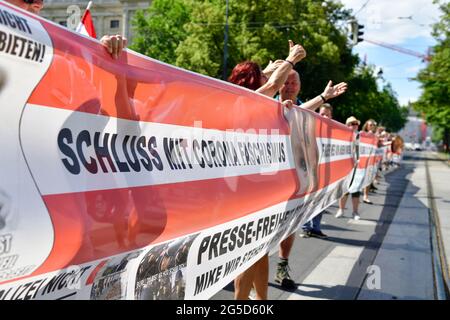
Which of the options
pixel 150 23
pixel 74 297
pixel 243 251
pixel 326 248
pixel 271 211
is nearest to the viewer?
pixel 74 297

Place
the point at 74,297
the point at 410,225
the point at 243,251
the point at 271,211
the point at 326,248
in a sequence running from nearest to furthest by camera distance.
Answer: the point at 74,297, the point at 243,251, the point at 271,211, the point at 326,248, the point at 410,225

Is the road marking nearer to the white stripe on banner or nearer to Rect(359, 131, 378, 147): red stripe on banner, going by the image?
the white stripe on banner

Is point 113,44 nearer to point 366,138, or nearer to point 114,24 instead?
point 366,138

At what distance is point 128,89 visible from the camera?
1.80m

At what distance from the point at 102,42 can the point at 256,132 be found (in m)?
1.45

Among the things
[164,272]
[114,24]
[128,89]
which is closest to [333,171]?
[164,272]

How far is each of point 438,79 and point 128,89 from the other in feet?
119

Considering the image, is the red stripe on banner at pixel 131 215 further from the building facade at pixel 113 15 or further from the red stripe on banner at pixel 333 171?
the building facade at pixel 113 15

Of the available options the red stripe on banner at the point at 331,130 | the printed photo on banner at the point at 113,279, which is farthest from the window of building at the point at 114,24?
the printed photo on banner at the point at 113,279

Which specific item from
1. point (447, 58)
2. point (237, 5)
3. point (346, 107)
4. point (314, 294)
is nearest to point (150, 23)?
point (237, 5)

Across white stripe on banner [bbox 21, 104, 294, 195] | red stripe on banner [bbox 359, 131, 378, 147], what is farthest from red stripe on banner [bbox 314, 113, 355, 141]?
white stripe on banner [bbox 21, 104, 294, 195]

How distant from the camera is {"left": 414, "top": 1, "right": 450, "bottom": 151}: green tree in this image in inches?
1116

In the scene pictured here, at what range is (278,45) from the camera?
27.1 meters

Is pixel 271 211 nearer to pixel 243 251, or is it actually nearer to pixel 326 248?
pixel 243 251
